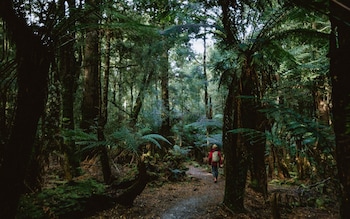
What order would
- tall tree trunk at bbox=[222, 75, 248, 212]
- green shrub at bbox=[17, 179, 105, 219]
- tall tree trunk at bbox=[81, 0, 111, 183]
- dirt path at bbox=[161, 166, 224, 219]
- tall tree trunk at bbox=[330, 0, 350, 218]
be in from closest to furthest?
1. tall tree trunk at bbox=[330, 0, 350, 218]
2. green shrub at bbox=[17, 179, 105, 219]
3. tall tree trunk at bbox=[222, 75, 248, 212]
4. dirt path at bbox=[161, 166, 224, 219]
5. tall tree trunk at bbox=[81, 0, 111, 183]

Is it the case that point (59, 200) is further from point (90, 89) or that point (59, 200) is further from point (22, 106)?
point (90, 89)

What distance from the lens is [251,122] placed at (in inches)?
204

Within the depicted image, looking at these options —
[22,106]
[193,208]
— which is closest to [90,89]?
[193,208]

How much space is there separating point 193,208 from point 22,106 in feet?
15.9

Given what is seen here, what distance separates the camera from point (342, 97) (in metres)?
1.31

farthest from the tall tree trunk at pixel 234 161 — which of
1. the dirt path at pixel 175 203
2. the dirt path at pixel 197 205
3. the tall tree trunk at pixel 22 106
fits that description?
→ the tall tree trunk at pixel 22 106

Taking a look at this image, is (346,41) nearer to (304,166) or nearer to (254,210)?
(254,210)

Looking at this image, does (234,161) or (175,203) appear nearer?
(234,161)

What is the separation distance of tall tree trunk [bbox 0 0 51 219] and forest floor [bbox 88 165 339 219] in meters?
3.16

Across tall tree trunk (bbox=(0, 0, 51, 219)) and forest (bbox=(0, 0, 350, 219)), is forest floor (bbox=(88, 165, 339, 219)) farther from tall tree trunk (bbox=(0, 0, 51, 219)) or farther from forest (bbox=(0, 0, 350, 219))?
tall tree trunk (bbox=(0, 0, 51, 219))

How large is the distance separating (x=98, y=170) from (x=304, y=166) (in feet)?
24.7

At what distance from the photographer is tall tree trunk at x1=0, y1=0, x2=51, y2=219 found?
5.51 ft

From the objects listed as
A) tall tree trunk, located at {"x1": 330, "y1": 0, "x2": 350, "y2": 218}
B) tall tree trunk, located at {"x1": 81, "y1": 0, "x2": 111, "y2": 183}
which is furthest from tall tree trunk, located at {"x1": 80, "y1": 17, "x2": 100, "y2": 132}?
tall tree trunk, located at {"x1": 330, "y1": 0, "x2": 350, "y2": 218}

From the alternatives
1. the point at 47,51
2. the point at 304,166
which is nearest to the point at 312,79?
the point at 304,166
